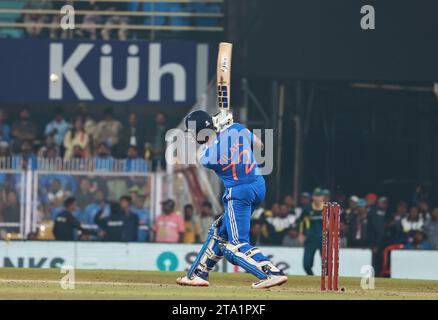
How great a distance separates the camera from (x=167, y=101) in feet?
72.3

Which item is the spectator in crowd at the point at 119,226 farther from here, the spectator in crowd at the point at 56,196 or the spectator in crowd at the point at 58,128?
the spectator in crowd at the point at 58,128

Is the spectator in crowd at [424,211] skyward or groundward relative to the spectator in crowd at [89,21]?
groundward

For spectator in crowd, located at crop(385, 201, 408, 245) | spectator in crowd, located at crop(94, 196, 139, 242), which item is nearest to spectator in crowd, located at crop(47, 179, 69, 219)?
spectator in crowd, located at crop(94, 196, 139, 242)

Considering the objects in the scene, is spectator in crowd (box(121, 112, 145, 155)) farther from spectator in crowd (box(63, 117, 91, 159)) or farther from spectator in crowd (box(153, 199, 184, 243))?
spectator in crowd (box(153, 199, 184, 243))

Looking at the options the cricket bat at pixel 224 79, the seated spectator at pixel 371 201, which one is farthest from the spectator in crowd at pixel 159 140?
the cricket bat at pixel 224 79

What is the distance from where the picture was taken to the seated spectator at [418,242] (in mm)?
20578

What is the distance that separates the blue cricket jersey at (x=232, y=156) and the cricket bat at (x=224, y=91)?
9cm

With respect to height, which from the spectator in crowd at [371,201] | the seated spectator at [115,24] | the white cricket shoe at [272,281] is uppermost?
the seated spectator at [115,24]

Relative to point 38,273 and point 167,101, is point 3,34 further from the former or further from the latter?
point 38,273

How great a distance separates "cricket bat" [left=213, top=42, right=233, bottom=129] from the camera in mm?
12125

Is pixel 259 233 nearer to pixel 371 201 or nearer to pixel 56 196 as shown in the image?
pixel 371 201

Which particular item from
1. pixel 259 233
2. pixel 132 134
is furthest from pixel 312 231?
pixel 132 134

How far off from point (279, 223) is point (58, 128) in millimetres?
4097
